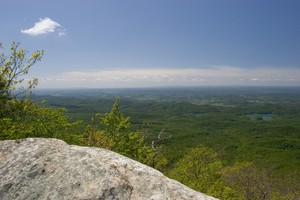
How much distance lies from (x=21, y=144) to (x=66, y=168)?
286 centimetres

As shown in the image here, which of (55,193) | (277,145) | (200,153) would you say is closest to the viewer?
(55,193)

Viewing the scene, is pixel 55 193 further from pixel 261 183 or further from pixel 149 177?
pixel 261 183

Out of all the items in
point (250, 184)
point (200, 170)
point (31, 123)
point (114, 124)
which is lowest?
point (250, 184)

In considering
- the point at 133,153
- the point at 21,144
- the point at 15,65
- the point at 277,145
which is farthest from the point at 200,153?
the point at 277,145

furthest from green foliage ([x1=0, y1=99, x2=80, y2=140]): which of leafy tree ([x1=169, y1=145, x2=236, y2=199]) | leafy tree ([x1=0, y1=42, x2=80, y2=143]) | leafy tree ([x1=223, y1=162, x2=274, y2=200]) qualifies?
leafy tree ([x1=223, y1=162, x2=274, y2=200])

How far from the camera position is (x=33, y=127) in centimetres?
2264

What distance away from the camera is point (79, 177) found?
812 cm

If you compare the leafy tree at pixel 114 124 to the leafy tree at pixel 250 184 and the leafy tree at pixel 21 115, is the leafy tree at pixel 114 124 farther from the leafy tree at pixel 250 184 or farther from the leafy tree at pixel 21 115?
the leafy tree at pixel 250 184

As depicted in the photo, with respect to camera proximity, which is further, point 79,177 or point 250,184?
point 250,184

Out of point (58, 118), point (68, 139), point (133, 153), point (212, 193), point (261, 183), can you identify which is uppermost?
point (58, 118)

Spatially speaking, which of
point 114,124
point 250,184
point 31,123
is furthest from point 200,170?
point 31,123

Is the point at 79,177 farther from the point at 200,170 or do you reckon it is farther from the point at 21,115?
the point at 200,170

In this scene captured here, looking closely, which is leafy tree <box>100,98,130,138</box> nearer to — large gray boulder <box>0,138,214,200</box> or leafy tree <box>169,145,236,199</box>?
leafy tree <box>169,145,236,199</box>

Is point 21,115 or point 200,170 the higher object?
point 21,115
